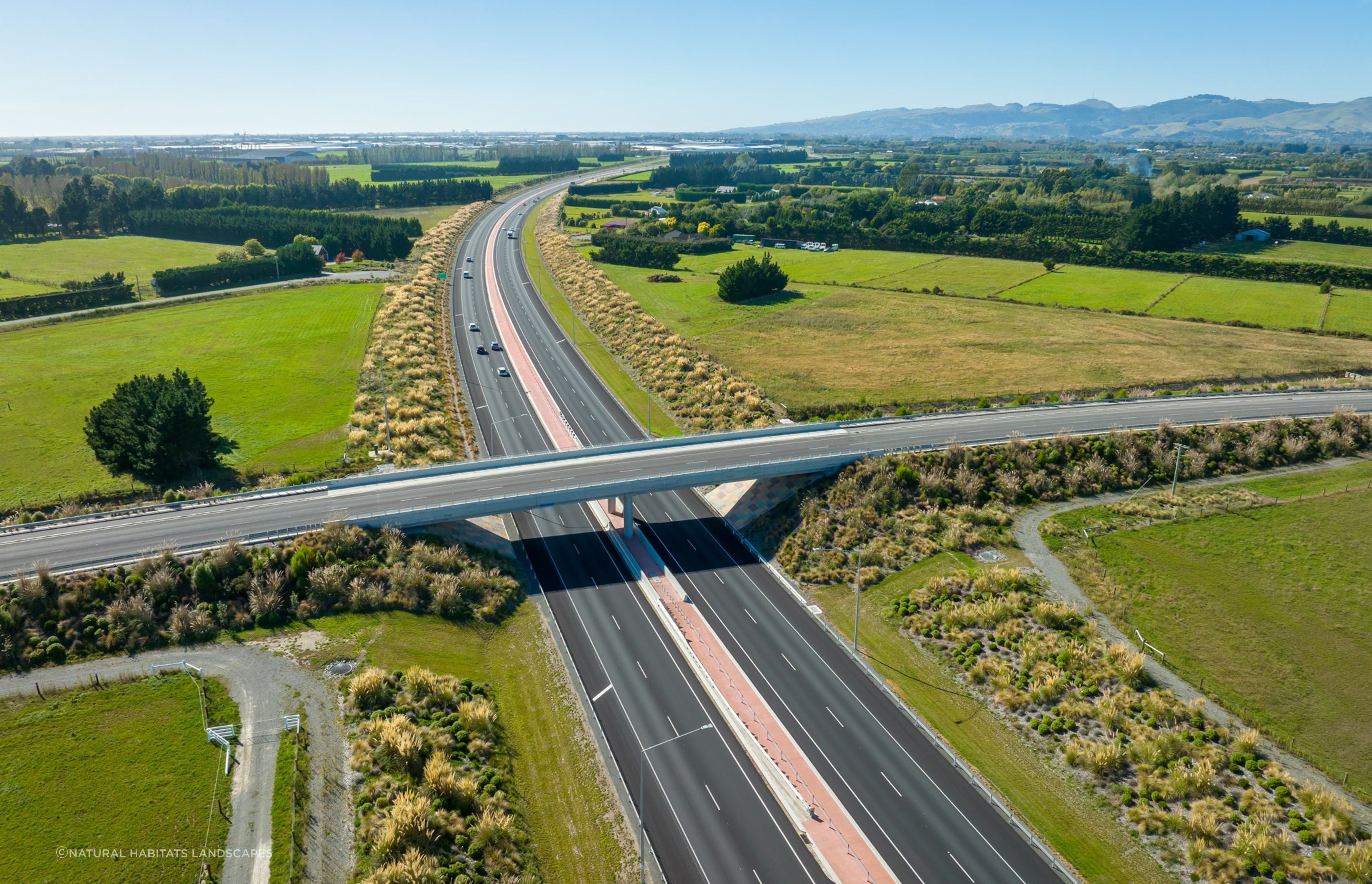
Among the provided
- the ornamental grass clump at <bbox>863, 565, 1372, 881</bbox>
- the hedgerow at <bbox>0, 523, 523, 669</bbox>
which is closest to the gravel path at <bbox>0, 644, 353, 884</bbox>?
the hedgerow at <bbox>0, 523, 523, 669</bbox>

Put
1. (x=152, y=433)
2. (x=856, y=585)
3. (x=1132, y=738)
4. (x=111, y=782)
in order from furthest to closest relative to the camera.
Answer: (x=152, y=433) → (x=856, y=585) → (x=1132, y=738) → (x=111, y=782)

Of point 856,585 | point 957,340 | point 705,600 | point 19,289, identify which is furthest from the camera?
point 19,289

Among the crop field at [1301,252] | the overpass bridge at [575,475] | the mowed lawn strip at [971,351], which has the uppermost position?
the crop field at [1301,252]

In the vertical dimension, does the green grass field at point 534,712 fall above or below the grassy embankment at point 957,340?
below

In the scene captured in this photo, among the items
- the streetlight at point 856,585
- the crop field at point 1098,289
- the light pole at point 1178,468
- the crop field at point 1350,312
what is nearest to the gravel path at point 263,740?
the streetlight at point 856,585

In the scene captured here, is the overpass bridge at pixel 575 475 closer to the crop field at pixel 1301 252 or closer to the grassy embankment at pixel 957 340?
the grassy embankment at pixel 957 340

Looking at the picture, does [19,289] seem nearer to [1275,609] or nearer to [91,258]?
[91,258]

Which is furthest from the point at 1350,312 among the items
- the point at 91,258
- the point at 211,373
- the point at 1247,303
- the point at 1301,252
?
the point at 91,258
